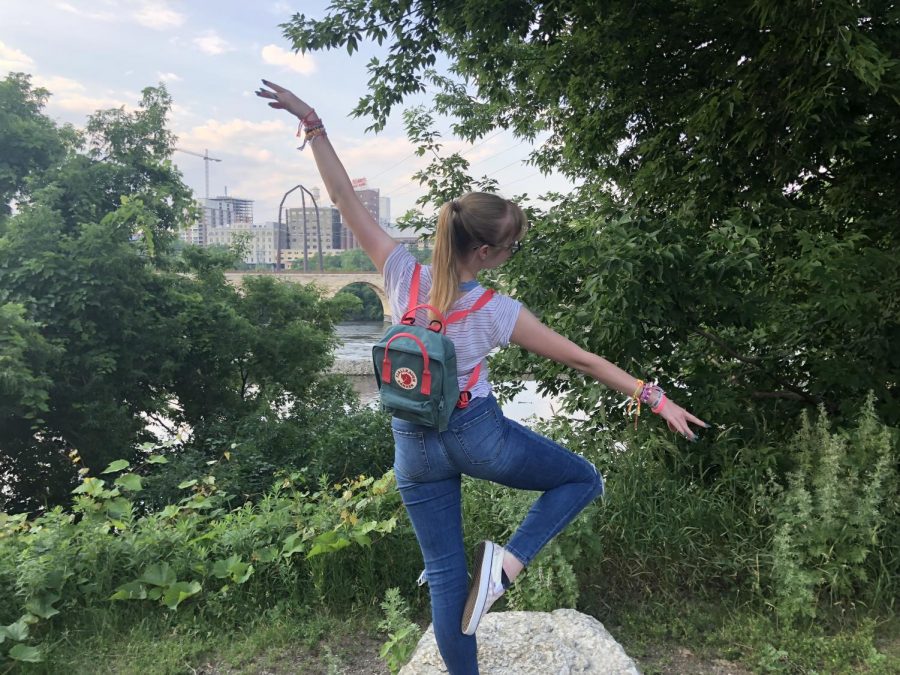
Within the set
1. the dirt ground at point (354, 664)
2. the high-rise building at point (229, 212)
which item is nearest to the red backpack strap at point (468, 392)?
the dirt ground at point (354, 664)

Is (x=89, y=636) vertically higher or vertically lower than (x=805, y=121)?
lower

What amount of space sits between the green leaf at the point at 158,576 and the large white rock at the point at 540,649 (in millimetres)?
1145

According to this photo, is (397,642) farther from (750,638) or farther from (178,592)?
(750,638)

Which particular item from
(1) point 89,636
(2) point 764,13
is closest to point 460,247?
(1) point 89,636

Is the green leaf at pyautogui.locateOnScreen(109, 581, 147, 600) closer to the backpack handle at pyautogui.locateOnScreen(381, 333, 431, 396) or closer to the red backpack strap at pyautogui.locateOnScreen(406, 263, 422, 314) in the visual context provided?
the backpack handle at pyautogui.locateOnScreen(381, 333, 431, 396)

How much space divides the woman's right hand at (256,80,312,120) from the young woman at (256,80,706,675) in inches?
9.6

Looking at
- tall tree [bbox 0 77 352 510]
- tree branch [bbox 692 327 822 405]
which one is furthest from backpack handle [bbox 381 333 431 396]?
tall tree [bbox 0 77 352 510]

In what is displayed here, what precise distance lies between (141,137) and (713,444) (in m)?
11.8

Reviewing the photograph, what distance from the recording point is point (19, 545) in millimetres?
2824

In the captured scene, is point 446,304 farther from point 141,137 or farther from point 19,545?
point 141,137

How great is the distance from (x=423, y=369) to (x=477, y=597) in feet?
2.09

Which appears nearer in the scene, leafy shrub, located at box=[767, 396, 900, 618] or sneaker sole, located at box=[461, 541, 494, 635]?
sneaker sole, located at box=[461, 541, 494, 635]

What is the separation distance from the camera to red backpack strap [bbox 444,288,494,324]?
157 cm

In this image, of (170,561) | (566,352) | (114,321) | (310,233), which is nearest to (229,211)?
(310,233)
